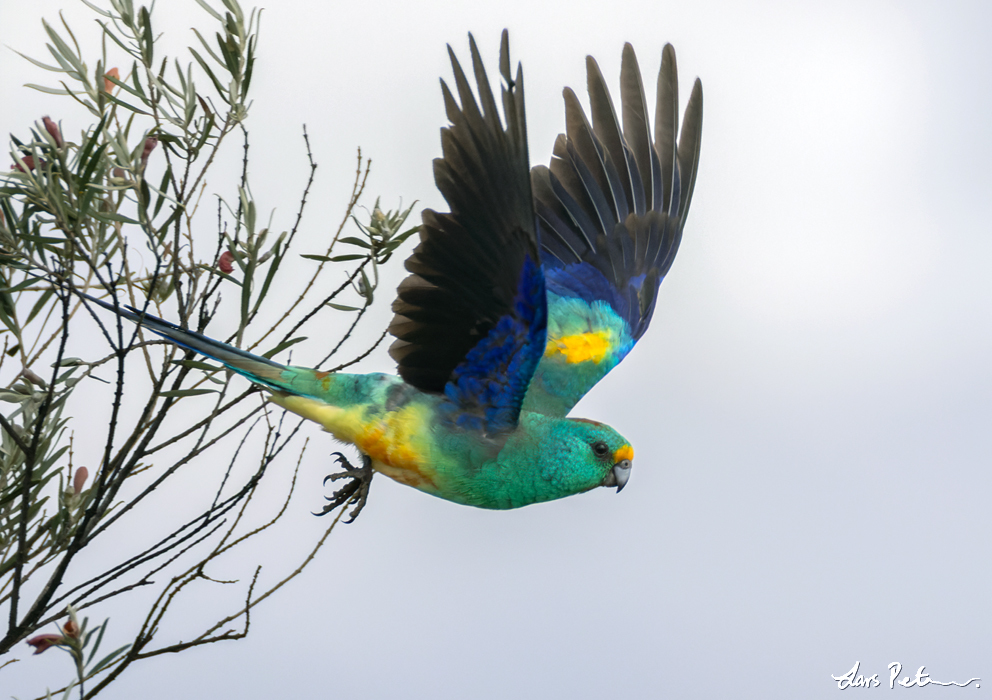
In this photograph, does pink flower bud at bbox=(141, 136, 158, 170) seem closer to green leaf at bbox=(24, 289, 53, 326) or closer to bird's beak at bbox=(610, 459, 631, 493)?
green leaf at bbox=(24, 289, 53, 326)

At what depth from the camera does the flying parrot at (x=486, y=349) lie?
2.54 m

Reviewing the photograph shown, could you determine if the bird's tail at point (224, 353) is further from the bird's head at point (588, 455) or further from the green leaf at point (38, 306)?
the bird's head at point (588, 455)

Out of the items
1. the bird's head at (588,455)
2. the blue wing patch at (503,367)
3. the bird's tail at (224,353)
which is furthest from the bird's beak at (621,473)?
the bird's tail at (224,353)

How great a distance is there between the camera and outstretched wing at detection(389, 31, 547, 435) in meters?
2.46

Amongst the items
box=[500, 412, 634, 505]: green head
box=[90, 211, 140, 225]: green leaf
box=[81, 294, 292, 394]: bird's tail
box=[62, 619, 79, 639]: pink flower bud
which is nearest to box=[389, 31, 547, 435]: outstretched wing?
box=[500, 412, 634, 505]: green head

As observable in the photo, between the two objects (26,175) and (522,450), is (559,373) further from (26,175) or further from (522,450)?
(26,175)

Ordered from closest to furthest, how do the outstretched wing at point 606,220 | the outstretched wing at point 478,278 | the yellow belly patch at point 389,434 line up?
the outstretched wing at point 478,278 → the yellow belly patch at point 389,434 → the outstretched wing at point 606,220

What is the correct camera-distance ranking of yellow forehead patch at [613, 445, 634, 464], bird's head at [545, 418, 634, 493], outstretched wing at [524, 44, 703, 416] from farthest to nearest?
outstretched wing at [524, 44, 703, 416]
yellow forehead patch at [613, 445, 634, 464]
bird's head at [545, 418, 634, 493]

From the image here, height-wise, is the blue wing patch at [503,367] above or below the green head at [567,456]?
above

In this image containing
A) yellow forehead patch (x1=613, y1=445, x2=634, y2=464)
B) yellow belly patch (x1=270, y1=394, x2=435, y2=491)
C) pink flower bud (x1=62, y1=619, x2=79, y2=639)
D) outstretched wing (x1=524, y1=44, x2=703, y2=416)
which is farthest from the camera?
outstretched wing (x1=524, y1=44, x2=703, y2=416)

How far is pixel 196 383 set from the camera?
270cm

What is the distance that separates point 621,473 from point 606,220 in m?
1.52

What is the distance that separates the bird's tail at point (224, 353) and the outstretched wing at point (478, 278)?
0.43 metres

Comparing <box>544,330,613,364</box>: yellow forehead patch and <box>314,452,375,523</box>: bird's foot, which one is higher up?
<box>544,330,613,364</box>: yellow forehead patch
